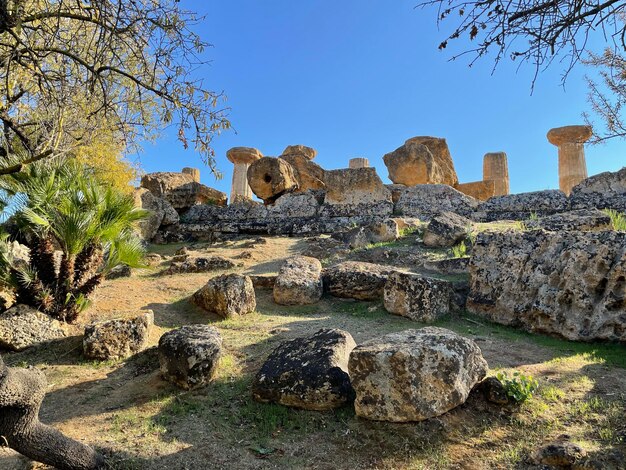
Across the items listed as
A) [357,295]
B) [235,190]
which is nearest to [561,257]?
[357,295]

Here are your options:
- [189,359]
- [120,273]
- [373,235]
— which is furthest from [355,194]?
[189,359]

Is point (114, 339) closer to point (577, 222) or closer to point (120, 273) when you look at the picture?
point (120, 273)

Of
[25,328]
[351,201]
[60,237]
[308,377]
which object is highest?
[351,201]

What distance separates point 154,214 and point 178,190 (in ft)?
7.16

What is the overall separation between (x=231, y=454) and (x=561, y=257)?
168 inches

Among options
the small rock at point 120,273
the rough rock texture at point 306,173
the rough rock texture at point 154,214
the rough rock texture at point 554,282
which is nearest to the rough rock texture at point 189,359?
the rough rock texture at point 554,282

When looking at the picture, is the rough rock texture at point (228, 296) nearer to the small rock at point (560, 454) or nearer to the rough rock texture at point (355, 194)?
the small rock at point (560, 454)

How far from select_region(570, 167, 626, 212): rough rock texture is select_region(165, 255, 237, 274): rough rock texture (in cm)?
780

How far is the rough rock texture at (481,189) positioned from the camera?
16.6m

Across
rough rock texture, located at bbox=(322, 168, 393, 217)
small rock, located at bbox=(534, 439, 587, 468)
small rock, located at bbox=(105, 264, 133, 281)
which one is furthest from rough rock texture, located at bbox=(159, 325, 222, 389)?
rough rock texture, located at bbox=(322, 168, 393, 217)

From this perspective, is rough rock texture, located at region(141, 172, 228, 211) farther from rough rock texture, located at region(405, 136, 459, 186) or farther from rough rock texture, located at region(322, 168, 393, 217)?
rough rock texture, located at region(405, 136, 459, 186)

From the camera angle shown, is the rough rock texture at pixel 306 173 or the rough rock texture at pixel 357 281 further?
the rough rock texture at pixel 306 173

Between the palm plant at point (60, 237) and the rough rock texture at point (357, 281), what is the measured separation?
3020 mm

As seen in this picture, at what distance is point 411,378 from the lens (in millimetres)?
3588
